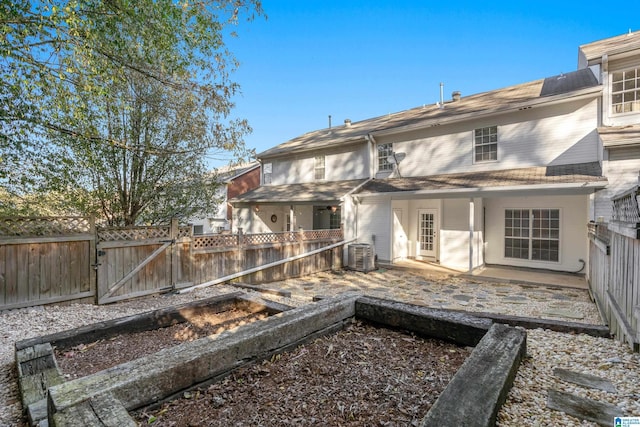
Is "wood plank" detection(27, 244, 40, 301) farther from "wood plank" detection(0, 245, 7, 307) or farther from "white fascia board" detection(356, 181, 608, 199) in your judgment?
→ "white fascia board" detection(356, 181, 608, 199)

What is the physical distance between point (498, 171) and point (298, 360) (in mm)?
10056

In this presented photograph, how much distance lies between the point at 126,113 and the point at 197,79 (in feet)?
6.37

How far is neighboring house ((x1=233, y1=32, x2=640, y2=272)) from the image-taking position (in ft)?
27.3

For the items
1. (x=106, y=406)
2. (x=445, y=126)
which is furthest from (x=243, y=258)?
(x=445, y=126)

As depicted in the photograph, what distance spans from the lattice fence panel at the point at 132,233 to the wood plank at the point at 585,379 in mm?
7346

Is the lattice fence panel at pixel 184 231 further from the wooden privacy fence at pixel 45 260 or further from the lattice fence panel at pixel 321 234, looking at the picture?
the lattice fence panel at pixel 321 234

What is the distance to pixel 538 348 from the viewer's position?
11.6ft

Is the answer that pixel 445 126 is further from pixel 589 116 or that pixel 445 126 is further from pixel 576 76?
pixel 576 76

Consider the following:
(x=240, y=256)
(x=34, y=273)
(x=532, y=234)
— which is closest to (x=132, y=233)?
(x=34, y=273)

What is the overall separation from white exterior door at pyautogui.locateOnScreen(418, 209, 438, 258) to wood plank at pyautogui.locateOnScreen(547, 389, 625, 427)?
9.97m

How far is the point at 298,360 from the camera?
2982 mm

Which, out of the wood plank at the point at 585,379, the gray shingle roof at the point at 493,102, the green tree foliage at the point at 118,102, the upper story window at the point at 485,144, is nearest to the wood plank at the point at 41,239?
the green tree foliage at the point at 118,102

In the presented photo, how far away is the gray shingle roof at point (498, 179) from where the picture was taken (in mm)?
8172

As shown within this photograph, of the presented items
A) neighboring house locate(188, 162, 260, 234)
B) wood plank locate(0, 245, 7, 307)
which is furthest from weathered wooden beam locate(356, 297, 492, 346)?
neighboring house locate(188, 162, 260, 234)
